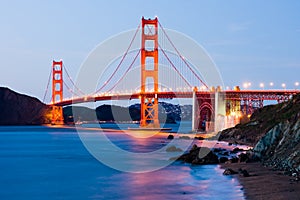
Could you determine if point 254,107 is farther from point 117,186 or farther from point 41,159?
point 117,186

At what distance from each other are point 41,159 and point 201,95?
26174 mm

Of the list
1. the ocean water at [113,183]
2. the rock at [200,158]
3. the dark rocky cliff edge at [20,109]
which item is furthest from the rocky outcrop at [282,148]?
the dark rocky cliff edge at [20,109]

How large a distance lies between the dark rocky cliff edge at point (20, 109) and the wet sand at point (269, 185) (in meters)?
81.4

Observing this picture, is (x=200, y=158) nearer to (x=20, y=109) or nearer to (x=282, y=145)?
(x=282, y=145)

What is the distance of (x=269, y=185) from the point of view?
1484cm

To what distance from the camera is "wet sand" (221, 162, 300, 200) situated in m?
13.3

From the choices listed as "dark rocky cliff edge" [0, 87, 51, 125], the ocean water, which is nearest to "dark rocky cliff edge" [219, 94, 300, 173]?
the ocean water

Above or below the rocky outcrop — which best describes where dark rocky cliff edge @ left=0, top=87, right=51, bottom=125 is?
above

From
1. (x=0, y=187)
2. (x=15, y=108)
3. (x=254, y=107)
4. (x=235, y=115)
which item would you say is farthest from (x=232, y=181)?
(x=15, y=108)

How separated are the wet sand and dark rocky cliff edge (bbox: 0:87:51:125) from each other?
81372mm

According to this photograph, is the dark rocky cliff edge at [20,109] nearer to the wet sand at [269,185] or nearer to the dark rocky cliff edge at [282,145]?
the dark rocky cliff edge at [282,145]

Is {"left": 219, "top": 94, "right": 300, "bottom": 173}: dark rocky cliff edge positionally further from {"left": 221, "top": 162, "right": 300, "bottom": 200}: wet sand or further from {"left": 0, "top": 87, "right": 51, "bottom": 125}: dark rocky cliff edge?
{"left": 0, "top": 87, "right": 51, "bottom": 125}: dark rocky cliff edge

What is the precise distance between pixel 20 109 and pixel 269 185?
89.8 meters

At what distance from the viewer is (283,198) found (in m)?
12.8
